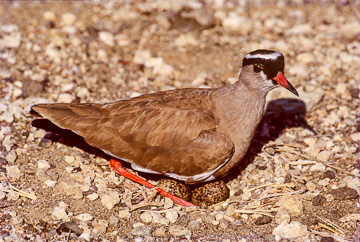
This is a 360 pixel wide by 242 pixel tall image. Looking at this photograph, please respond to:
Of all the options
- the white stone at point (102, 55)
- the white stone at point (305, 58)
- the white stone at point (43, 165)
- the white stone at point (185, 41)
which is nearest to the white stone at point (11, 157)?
the white stone at point (43, 165)

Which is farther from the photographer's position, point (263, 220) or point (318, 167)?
point (318, 167)

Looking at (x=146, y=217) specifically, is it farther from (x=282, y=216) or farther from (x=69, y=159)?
(x=282, y=216)

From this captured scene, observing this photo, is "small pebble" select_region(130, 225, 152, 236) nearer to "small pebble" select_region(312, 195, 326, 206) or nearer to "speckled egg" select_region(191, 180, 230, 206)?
"speckled egg" select_region(191, 180, 230, 206)

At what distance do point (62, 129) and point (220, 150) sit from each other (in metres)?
1.88

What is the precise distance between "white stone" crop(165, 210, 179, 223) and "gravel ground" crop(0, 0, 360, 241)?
1 cm

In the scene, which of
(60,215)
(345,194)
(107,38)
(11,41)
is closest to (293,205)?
(345,194)

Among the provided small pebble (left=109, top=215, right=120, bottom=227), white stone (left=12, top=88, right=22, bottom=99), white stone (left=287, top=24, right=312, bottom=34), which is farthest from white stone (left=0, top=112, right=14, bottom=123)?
white stone (left=287, top=24, right=312, bottom=34)

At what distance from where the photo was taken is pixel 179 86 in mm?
6863

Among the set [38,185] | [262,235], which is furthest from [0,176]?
[262,235]

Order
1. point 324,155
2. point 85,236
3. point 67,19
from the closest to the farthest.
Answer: point 85,236 < point 324,155 < point 67,19

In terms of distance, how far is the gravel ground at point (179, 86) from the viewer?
4898mm

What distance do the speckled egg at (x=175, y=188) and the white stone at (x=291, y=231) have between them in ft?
3.41

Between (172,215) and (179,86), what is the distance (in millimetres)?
2402

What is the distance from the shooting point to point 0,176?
5.18m
